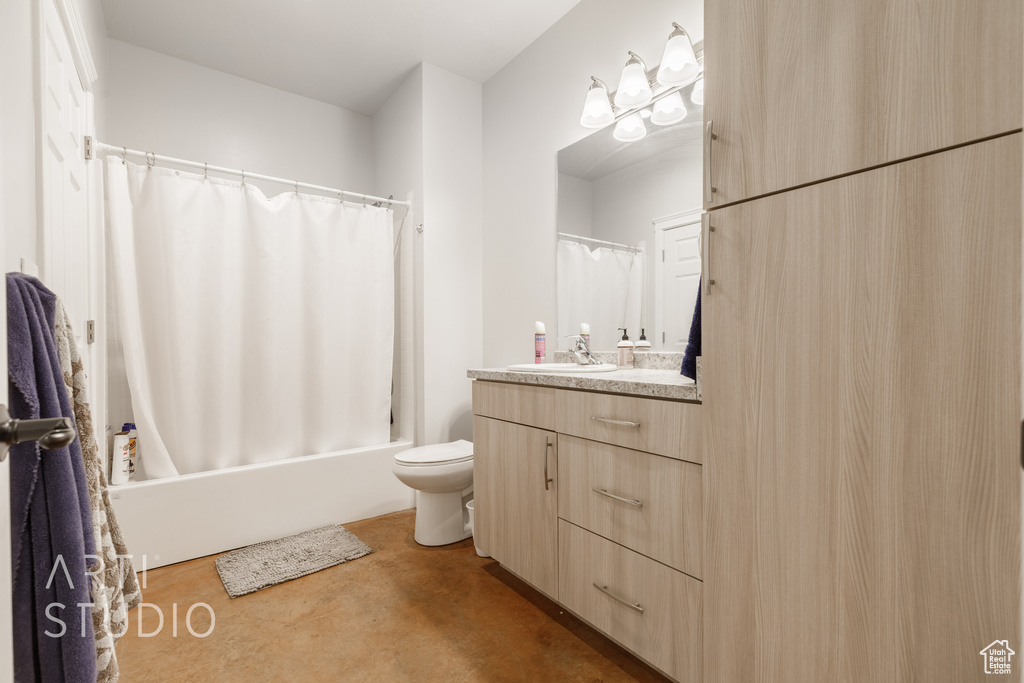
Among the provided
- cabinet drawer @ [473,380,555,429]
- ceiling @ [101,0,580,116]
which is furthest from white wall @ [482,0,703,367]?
cabinet drawer @ [473,380,555,429]

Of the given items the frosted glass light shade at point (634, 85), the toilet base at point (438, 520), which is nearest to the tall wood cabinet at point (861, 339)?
the frosted glass light shade at point (634, 85)

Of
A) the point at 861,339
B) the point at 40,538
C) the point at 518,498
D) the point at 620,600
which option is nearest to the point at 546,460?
the point at 518,498

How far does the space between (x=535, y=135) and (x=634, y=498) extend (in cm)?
192

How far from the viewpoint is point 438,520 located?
223cm

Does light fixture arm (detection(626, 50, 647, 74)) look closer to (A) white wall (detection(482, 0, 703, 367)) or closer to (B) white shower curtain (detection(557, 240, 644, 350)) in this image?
(A) white wall (detection(482, 0, 703, 367))

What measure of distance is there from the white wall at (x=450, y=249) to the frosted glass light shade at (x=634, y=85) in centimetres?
117

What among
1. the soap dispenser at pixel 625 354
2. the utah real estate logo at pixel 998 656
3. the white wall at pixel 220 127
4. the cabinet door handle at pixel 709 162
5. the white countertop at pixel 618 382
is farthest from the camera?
the white wall at pixel 220 127

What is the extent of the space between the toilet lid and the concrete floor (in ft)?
1.44

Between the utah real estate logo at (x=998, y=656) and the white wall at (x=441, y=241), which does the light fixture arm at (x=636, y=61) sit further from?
the utah real estate logo at (x=998, y=656)

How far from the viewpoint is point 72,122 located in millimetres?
1523

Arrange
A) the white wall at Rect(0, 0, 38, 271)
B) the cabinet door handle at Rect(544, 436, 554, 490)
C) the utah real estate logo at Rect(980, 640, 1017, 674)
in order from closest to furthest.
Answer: the utah real estate logo at Rect(980, 640, 1017, 674), the white wall at Rect(0, 0, 38, 271), the cabinet door handle at Rect(544, 436, 554, 490)

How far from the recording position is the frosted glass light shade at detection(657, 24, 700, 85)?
5.41 ft

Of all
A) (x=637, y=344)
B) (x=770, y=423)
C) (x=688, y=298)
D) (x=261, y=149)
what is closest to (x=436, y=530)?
(x=637, y=344)

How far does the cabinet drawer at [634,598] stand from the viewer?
117cm
